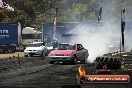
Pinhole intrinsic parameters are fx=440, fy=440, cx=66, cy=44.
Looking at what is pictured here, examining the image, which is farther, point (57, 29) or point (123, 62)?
point (57, 29)

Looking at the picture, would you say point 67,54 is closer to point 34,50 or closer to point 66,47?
point 66,47

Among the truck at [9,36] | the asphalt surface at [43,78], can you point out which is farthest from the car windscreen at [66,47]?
the truck at [9,36]

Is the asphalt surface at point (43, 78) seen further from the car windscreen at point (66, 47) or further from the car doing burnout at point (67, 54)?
the car windscreen at point (66, 47)

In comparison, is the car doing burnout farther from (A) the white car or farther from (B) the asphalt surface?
(A) the white car

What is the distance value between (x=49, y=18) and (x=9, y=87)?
12313 centimetres

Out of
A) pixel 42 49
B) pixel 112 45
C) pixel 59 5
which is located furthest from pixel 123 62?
A: pixel 59 5

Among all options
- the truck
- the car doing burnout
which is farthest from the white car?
the car doing burnout

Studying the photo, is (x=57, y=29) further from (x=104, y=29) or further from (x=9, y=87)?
(x=9, y=87)

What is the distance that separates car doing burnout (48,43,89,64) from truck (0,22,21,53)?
85.6 feet

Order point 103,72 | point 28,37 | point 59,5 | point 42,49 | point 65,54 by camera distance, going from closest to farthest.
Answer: point 103,72 < point 65,54 < point 42,49 < point 28,37 < point 59,5

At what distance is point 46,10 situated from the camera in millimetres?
148500

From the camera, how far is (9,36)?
56.6 metres

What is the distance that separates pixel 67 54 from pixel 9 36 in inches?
1117

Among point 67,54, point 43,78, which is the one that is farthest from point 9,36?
point 43,78
